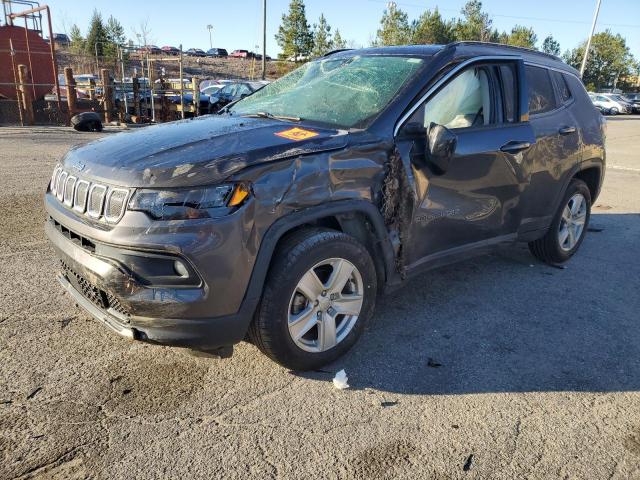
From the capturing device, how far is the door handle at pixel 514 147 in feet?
12.7

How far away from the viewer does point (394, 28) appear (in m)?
41.3

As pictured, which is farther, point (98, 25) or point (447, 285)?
point (98, 25)

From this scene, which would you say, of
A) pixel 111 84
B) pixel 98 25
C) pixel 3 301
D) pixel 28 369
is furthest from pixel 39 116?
pixel 98 25

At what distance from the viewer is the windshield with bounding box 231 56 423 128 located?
3391 millimetres

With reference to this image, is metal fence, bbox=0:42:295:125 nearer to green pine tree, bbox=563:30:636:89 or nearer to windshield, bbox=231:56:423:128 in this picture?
windshield, bbox=231:56:423:128

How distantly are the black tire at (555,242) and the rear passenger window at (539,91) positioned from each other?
908mm

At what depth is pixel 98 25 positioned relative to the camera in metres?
47.1

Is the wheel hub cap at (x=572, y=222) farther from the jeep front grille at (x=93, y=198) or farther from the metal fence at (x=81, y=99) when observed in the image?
the metal fence at (x=81, y=99)

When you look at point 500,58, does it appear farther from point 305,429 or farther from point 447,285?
point 305,429

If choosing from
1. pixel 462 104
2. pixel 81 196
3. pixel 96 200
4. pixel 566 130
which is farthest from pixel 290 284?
pixel 566 130

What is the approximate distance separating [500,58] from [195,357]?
10.4ft

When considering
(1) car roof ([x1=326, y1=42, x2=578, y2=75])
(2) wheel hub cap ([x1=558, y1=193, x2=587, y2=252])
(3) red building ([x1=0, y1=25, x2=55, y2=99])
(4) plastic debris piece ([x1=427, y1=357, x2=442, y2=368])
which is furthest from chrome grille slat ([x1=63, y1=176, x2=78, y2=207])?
(3) red building ([x1=0, y1=25, x2=55, y2=99])

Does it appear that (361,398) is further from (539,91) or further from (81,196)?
(539,91)

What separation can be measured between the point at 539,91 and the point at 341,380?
3104 mm
